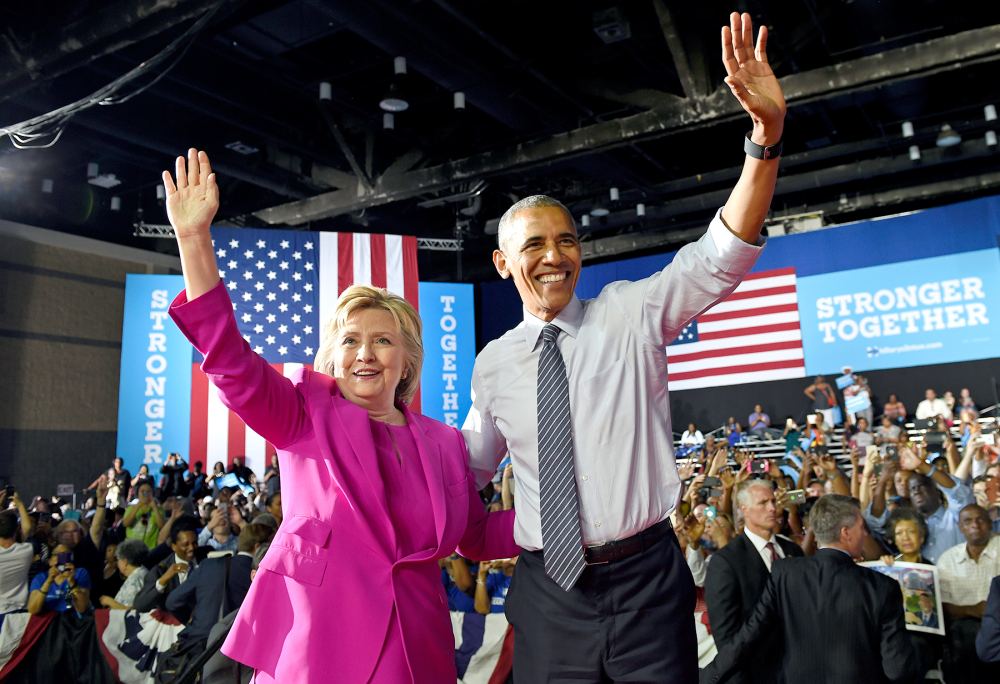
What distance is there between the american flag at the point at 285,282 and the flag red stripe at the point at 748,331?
17.5 feet

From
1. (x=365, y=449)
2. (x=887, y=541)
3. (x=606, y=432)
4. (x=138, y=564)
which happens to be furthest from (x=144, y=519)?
(x=606, y=432)

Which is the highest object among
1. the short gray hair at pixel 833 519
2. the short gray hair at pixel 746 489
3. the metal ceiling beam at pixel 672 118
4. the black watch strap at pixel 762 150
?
the metal ceiling beam at pixel 672 118

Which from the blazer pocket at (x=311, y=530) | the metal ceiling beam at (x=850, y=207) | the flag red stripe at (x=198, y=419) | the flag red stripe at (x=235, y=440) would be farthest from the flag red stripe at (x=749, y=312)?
the blazer pocket at (x=311, y=530)

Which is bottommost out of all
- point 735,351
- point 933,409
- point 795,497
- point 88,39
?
point 795,497

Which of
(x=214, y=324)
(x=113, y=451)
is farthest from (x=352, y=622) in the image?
(x=113, y=451)

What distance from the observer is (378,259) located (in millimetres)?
12906

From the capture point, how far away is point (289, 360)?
12.3 m

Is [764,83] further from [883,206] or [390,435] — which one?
[883,206]

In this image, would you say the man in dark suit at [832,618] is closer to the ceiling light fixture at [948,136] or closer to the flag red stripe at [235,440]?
the ceiling light fixture at [948,136]

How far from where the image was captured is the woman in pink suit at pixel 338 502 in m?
1.64

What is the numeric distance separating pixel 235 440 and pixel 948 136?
1136cm

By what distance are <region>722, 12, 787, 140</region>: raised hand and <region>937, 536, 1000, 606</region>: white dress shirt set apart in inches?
152

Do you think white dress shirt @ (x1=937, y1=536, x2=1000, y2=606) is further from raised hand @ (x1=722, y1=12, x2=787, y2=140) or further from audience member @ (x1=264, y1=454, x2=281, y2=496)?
audience member @ (x1=264, y1=454, x2=281, y2=496)

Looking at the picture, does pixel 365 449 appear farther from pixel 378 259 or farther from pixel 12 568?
pixel 378 259
